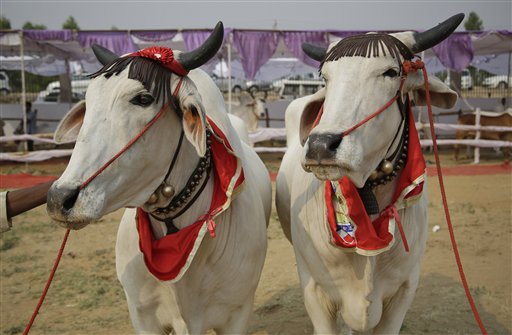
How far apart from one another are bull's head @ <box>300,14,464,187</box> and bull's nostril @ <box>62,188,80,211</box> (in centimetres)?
90

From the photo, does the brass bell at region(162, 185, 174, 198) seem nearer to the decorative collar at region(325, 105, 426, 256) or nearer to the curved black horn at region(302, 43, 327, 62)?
the decorative collar at region(325, 105, 426, 256)

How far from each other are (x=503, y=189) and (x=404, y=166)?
25.2ft

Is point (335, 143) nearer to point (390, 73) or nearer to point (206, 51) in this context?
point (390, 73)

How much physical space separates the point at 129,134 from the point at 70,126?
56 centimetres

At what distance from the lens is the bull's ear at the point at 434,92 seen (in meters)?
2.51

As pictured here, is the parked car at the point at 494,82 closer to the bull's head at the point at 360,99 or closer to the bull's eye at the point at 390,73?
the bull's head at the point at 360,99

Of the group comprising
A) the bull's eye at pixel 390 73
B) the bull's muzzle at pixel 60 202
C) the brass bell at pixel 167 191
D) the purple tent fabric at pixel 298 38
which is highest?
the purple tent fabric at pixel 298 38

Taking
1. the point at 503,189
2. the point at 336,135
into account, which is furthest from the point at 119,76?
the point at 503,189

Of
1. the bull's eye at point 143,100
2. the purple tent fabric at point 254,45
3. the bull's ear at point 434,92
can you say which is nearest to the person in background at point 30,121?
the purple tent fabric at point 254,45

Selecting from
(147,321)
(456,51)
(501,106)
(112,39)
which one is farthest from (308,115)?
(501,106)

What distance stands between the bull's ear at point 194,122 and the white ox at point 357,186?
0.44m

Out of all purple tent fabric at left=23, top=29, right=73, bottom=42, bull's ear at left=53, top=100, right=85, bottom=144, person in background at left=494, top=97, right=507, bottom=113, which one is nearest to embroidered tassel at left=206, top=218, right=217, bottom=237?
bull's ear at left=53, top=100, right=85, bottom=144

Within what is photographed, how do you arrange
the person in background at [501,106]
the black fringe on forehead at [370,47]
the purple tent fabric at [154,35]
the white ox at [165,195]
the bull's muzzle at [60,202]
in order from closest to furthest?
the bull's muzzle at [60,202] → the white ox at [165,195] → the black fringe on forehead at [370,47] → the purple tent fabric at [154,35] → the person in background at [501,106]

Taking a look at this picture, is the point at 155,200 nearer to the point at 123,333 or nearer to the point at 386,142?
the point at 386,142
